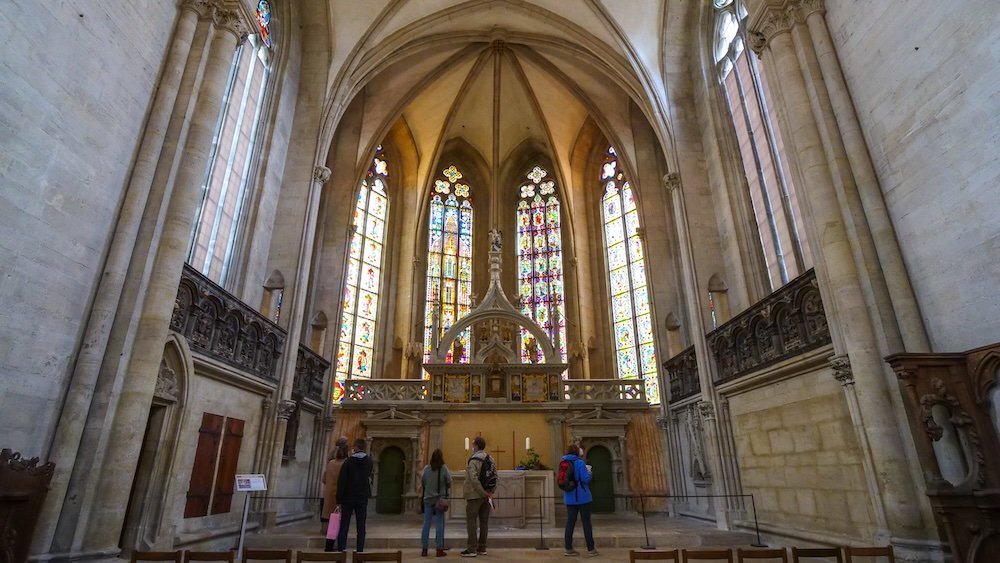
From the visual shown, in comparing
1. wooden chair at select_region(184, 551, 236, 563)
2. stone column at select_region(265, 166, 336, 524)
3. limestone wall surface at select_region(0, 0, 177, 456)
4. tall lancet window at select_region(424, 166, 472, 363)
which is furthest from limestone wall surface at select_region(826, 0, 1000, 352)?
tall lancet window at select_region(424, 166, 472, 363)

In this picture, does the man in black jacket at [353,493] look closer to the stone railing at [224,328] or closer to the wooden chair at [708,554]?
the stone railing at [224,328]

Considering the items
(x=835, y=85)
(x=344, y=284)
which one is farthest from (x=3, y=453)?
(x=344, y=284)

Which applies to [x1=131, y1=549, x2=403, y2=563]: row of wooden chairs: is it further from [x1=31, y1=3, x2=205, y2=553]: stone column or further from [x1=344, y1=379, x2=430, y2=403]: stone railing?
[x1=344, y1=379, x2=430, y2=403]: stone railing

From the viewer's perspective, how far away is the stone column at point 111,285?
562 cm

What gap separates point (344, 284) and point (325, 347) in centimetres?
215

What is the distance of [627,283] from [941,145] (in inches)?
554

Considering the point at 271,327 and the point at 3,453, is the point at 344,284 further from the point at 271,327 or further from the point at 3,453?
the point at 3,453

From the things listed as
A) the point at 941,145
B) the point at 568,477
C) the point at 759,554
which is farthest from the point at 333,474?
the point at 941,145

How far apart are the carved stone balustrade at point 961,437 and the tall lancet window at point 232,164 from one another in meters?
10.9

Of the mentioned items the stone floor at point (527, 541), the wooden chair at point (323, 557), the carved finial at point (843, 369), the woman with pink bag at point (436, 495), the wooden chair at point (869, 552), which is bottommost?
the stone floor at point (527, 541)

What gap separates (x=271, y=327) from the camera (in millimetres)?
11156

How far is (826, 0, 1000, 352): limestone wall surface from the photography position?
18.4ft

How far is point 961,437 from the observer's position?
5.30 m

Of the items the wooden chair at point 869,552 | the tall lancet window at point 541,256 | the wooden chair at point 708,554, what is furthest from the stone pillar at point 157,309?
the tall lancet window at point 541,256
